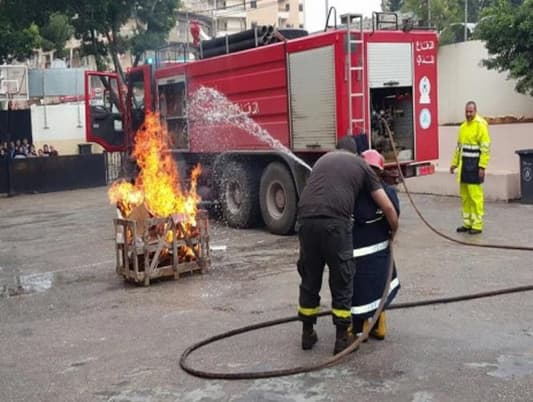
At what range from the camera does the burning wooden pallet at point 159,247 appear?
7707 millimetres

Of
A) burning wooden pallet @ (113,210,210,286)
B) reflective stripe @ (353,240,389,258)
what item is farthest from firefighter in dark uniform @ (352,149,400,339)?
burning wooden pallet @ (113,210,210,286)

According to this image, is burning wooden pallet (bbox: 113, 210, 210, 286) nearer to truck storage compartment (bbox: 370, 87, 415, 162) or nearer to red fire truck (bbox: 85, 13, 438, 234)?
red fire truck (bbox: 85, 13, 438, 234)

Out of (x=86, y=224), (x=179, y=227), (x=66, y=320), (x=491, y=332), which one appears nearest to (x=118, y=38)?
(x=86, y=224)

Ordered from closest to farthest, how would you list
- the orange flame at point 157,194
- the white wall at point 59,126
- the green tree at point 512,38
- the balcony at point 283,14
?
1. the orange flame at point 157,194
2. the green tree at point 512,38
3. the white wall at point 59,126
4. the balcony at point 283,14

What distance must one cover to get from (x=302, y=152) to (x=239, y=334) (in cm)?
490

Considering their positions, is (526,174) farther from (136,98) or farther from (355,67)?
(136,98)

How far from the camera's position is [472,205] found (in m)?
9.75

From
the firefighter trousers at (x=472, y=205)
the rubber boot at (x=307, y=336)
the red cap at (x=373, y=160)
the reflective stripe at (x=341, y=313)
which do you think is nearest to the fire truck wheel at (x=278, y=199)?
the firefighter trousers at (x=472, y=205)

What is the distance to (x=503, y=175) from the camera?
12.8 meters

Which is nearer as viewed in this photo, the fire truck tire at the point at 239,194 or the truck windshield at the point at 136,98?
the fire truck tire at the point at 239,194

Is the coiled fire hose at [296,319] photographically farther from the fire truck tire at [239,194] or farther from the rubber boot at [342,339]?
the fire truck tire at [239,194]

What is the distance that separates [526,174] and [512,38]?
9.33 ft

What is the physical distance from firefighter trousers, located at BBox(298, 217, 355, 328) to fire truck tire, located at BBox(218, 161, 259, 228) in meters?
6.14

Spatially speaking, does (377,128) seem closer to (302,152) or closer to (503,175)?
(302,152)
